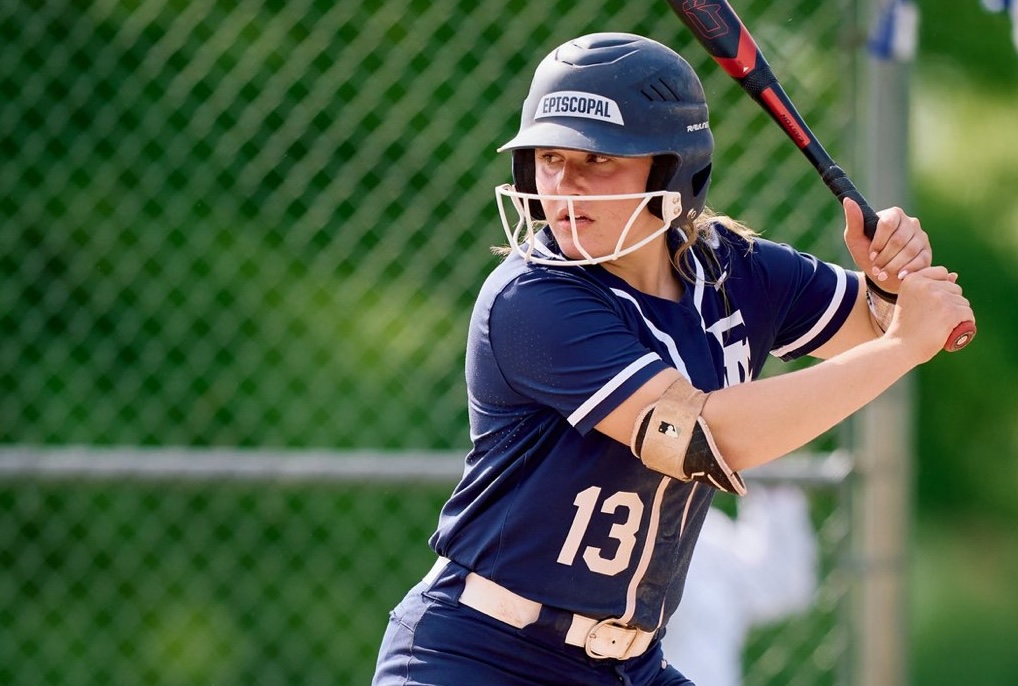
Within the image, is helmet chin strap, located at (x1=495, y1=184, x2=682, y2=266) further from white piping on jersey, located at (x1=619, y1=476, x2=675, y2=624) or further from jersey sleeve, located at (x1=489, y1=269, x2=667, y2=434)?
white piping on jersey, located at (x1=619, y1=476, x2=675, y2=624)

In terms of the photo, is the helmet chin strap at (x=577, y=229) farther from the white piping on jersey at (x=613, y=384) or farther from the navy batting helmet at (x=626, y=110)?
the white piping on jersey at (x=613, y=384)

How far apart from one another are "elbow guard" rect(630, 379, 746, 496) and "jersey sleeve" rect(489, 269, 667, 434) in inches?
2.0

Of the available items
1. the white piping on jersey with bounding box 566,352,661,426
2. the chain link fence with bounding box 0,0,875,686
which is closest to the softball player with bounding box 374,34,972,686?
the white piping on jersey with bounding box 566,352,661,426

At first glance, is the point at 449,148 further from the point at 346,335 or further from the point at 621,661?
the point at 621,661

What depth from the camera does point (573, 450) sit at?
2430mm

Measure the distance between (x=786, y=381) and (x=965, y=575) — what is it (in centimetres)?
428

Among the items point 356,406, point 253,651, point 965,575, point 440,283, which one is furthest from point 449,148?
point 965,575

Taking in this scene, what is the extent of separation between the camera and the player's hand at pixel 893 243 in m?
2.53

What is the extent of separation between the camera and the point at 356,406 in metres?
4.79

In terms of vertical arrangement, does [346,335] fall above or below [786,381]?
below

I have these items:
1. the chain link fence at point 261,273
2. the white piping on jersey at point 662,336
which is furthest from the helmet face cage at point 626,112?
the chain link fence at point 261,273

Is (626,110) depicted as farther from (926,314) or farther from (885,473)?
(885,473)

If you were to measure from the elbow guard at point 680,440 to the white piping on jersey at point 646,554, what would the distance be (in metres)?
0.16

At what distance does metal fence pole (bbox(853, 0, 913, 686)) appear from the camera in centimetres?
404
